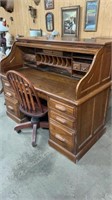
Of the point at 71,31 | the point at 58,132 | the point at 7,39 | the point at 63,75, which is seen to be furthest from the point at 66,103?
the point at 7,39

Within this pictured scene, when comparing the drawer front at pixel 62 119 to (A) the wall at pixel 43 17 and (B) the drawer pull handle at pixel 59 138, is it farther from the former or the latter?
(A) the wall at pixel 43 17

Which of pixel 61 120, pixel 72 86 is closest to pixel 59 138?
pixel 61 120

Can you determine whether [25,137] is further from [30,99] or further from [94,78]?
[94,78]

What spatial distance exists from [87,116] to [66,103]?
0.32 metres

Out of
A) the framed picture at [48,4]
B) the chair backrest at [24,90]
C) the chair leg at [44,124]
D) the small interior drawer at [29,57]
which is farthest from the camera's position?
the framed picture at [48,4]

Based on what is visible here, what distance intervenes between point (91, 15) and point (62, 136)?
1.70 meters

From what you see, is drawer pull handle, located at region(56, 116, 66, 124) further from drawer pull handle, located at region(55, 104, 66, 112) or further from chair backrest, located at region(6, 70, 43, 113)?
chair backrest, located at region(6, 70, 43, 113)

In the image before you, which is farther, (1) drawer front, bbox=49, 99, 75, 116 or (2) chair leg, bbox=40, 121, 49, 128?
(2) chair leg, bbox=40, 121, 49, 128

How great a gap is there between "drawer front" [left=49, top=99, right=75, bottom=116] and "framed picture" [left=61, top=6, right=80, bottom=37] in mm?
1392

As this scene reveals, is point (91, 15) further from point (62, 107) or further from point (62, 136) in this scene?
point (62, 136)

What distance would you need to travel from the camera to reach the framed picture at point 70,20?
236 centimetres

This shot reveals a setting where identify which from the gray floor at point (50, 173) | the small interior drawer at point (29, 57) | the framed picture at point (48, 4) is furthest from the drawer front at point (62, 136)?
the framed picture at point (48, 4)

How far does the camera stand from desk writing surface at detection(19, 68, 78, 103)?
152 centimetres

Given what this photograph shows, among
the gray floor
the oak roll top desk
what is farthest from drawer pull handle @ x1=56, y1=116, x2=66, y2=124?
the gray floor
